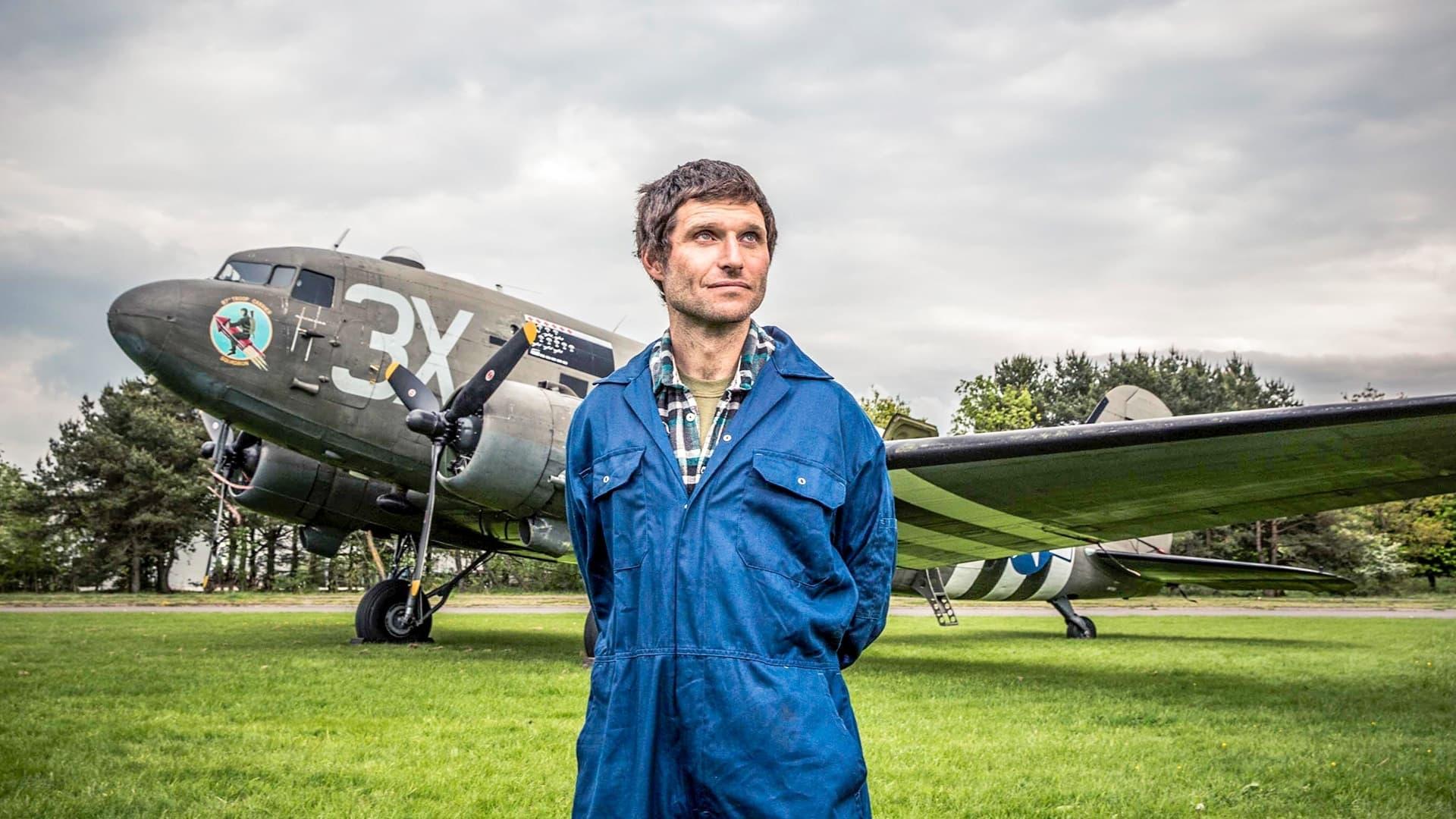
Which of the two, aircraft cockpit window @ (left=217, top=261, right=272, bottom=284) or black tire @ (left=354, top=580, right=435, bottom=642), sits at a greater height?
aircraft cockpit window @ (left=217, top=261, right=272, bottom=284)

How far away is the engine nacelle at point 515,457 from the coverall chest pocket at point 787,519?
8.17 metres

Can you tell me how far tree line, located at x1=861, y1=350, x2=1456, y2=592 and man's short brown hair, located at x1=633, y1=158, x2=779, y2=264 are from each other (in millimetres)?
27426

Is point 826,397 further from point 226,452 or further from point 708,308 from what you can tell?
point 226,452

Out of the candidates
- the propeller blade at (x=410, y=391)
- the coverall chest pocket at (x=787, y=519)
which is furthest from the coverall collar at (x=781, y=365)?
the propeller blade at (x=410, y=391)

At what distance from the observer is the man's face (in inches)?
81.4

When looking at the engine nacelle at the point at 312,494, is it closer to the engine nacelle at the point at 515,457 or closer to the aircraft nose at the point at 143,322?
the aircraft nose at the point at 143,322

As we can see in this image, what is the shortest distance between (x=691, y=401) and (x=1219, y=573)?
14361 mm

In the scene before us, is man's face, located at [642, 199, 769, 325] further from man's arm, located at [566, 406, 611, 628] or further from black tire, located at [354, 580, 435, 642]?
black tire, located at [354, 580, 435, 642]

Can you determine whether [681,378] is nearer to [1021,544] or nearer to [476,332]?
[1021,544]

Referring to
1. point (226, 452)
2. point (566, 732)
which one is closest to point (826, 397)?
point (566, 732)

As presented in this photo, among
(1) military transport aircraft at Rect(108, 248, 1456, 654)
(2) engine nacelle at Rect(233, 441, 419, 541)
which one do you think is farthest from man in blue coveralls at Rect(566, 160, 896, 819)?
(2) engine nacelle at Rect(233, 441, 419, 541)

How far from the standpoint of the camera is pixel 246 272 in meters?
11.5

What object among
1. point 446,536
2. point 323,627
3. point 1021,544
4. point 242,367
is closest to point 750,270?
point 1021,544

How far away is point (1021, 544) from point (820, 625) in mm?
8176
